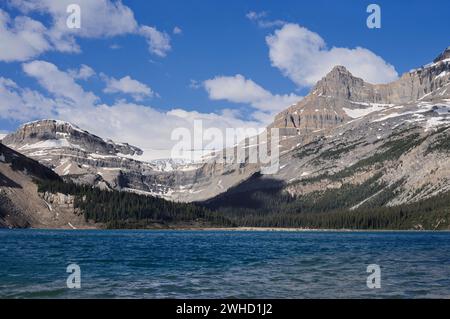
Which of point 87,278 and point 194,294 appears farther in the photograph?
point 87,278

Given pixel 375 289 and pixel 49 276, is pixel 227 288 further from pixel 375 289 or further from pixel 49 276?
pixel 49 276

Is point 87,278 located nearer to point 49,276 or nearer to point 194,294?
point 49,276

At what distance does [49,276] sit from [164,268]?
1410cm

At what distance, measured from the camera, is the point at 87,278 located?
55.4 metres

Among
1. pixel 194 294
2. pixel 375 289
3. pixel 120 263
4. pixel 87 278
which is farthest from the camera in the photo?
pixel 120 263
